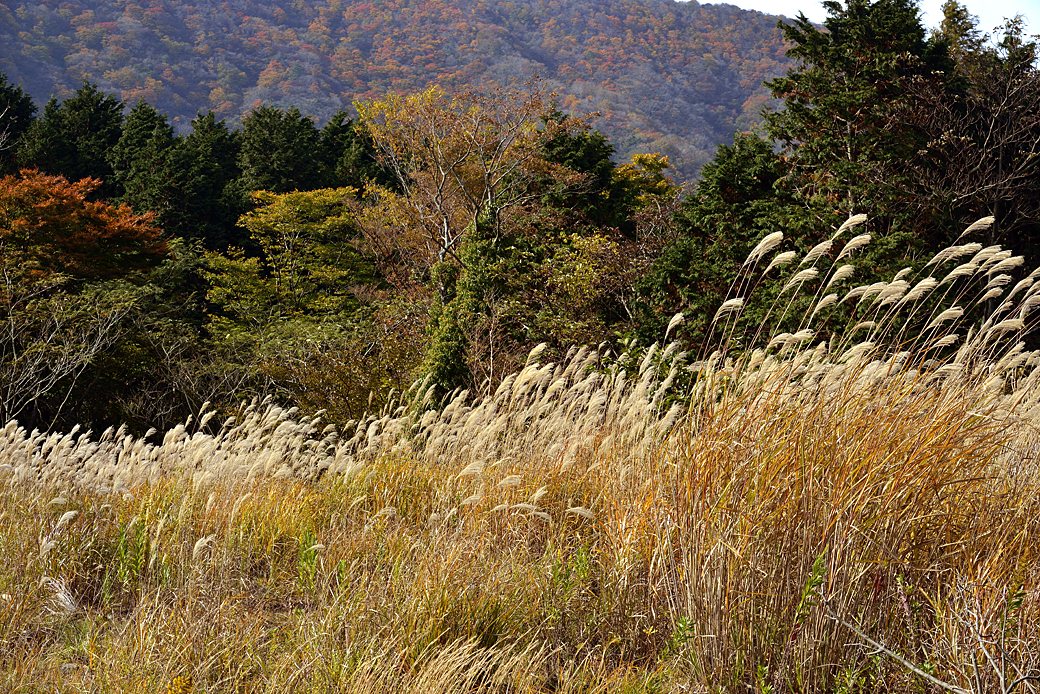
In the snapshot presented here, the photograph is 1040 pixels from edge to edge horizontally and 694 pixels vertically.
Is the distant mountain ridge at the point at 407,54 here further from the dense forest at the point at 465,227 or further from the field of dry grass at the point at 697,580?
the field of dry grass at the point at 697,580

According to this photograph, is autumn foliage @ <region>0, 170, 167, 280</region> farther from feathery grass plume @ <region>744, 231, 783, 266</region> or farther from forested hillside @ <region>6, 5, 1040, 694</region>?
feathery grass plume @ <region>744, 231, 783, 266</region>

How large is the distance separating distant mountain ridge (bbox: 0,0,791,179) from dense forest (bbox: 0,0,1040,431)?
4185 cm

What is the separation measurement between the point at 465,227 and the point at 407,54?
78.4 metres

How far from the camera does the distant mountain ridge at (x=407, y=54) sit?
70.2 m

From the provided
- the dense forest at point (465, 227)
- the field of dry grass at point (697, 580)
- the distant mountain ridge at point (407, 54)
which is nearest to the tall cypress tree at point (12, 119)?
the dense forest at point (465, 227)

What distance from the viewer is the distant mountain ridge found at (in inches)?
2766

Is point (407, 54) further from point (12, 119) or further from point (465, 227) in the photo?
point (465, 227)

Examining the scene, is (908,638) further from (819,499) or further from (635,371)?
(635,371)

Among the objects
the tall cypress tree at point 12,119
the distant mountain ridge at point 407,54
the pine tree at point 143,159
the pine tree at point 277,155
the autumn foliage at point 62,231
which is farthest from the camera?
the distant mountain ridge at point 407,54

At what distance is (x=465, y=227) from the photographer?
18.7 metres

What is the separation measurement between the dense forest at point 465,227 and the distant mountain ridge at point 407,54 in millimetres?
41848

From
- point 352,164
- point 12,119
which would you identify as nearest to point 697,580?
point 352,164

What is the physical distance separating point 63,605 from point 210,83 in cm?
8484

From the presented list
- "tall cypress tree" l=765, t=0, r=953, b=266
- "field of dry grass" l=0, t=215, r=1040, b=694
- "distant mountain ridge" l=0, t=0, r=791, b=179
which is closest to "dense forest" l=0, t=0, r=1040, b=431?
"tall cypress tree" l=765, t=0, r=953, b=266
